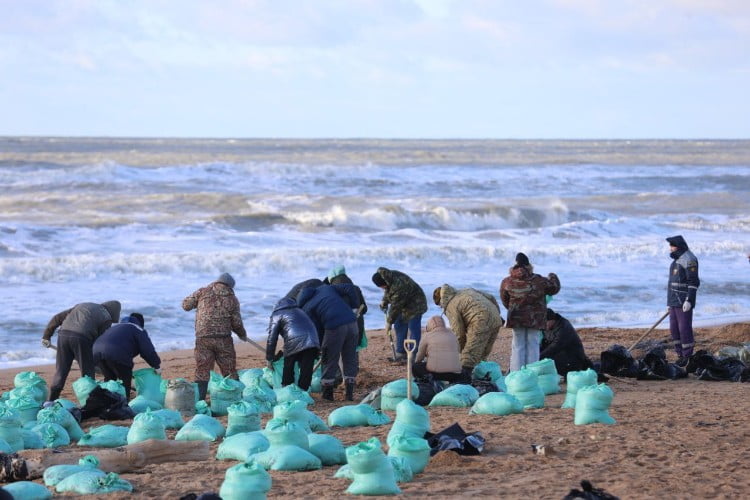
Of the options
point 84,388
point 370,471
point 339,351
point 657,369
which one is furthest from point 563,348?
point 370,471

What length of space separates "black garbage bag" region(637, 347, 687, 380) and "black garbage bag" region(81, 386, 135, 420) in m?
5.12

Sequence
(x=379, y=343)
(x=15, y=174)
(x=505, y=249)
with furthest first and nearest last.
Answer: (x=15, y=174), (x=505, y=249), (x=379, y=343)

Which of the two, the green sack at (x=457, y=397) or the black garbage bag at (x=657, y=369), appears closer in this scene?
the green sack at (x=457, y=397)

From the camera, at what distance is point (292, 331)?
10.1m

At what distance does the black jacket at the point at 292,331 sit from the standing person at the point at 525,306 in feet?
6.42

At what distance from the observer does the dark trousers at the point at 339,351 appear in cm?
1048

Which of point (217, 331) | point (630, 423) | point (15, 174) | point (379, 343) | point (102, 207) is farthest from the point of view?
point (15, 174)

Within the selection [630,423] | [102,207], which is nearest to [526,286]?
[630,423]

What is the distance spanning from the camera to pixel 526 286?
1084cm

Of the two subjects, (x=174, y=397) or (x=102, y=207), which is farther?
(x=102, y=207)

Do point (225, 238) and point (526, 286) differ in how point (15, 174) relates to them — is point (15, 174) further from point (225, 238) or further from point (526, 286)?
point (526, 286)

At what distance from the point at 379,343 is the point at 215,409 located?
4875 mm

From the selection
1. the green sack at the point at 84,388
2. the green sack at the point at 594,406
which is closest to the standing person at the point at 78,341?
the green sack at the point at 84,388

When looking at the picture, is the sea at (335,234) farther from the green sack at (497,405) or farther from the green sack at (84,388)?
the green sack at (497,405)
